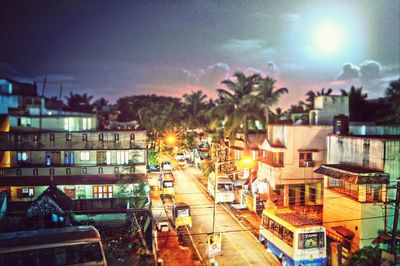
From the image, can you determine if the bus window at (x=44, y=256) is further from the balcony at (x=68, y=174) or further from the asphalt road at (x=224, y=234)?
the balcony at (x=68, y=174)

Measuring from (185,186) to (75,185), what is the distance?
13.5m

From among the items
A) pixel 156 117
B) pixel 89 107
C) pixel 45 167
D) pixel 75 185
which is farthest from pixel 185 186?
pixel 89 107

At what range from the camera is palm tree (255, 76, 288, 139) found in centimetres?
4047

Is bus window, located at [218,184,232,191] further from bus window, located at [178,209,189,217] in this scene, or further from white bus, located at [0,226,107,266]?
white bus, located at [0,226,107,266]

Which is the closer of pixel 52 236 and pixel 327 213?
pixel 52 236

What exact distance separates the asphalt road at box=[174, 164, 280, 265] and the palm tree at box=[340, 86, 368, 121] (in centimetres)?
3512

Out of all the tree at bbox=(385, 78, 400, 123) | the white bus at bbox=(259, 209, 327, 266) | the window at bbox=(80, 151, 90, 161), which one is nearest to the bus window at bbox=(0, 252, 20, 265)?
the white bus at bbox=(259, 209, 327, 266)

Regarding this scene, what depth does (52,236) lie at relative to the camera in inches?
630

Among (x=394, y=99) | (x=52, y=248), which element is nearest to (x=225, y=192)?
(x=52, y=248)

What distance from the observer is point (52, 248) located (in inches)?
597

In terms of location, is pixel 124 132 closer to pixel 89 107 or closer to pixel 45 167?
pixel 45 167

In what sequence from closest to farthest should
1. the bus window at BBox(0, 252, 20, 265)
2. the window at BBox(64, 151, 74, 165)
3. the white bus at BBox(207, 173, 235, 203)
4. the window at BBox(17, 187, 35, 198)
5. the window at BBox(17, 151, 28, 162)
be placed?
the bus window at BBox(0, 252, 20, 265) < the white bus at BBox(207, 173, 235, 203) < the window at BBox(17, 187, 35, 198) < the window at BBox(17, 151, 28, 162) < the window at BBox(64, 151, 74, 165)

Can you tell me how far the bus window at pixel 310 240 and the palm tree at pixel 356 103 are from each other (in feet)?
144

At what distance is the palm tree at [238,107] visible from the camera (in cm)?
3934
